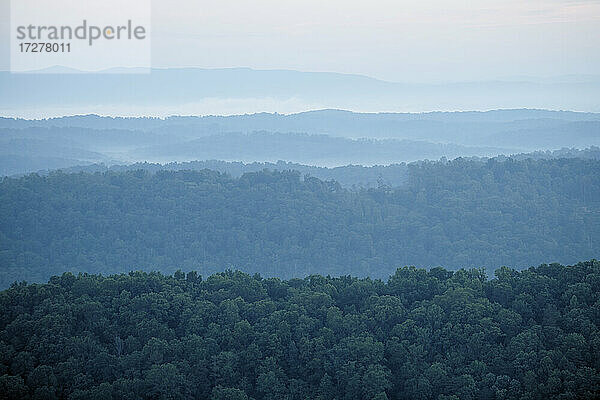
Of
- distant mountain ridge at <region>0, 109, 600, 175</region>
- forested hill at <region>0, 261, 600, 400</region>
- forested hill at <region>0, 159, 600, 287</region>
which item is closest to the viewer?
forested hill at <region>0, 261, 600, 400</region>

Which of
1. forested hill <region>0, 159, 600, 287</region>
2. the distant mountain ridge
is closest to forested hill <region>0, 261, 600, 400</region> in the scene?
forested hill <region>0, 159, 600, 287</region>

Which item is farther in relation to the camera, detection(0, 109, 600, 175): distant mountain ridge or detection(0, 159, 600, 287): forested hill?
detection(0, 109, 600, 175): distant mountain ridge

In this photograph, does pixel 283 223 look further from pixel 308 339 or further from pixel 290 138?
pixel 290 138

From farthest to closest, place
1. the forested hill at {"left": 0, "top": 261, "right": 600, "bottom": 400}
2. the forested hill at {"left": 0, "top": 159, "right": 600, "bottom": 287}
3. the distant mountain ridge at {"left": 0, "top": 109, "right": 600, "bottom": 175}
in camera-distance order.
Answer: the distant mountain ridge at {"left": 0, "top": 109, "right": 600, "bottom": 175} → the forested hill at {"left": 0, "top": 159, "right": 600, "bottom": 287} → the forested hill at {"left": 0, "top": 261, "right": 600, "bottom": 400}

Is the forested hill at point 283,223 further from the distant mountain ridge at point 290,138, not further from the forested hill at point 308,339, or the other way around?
the distant mountain ridge at point 290,138

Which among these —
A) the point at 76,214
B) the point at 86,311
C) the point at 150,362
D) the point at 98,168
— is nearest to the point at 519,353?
the point at 150,362

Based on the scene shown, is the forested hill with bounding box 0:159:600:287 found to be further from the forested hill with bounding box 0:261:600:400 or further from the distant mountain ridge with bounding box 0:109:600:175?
the distant mountain ridge with bounding box 0:109:600:175

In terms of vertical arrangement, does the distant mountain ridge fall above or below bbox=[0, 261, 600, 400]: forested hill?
above

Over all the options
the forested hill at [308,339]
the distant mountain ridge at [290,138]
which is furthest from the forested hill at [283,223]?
the distant mountain ridge at [290,138]
